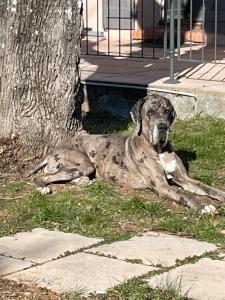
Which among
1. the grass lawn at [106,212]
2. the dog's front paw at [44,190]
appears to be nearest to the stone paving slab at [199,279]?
the grass lawn at [106,212]

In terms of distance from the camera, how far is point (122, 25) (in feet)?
52.9

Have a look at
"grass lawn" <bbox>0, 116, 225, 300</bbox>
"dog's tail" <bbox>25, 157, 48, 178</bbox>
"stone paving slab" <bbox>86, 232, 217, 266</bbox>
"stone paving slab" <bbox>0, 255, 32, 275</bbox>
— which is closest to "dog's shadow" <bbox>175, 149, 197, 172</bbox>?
"grass lawn" <bbox>0, 116, 225, 300</bbox>

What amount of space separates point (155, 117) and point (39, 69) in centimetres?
137

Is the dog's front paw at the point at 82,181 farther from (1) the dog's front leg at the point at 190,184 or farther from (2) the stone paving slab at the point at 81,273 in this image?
(2) the stone paving slab at the point at 81,273

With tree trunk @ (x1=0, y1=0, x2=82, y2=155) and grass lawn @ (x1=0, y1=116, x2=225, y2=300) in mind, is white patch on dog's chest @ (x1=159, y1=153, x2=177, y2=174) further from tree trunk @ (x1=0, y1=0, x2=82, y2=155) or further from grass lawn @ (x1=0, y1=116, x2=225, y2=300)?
tree trunk @ (x1=0, y1=0, x2=82, y2=155)

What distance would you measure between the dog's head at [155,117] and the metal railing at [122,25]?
7.20 m

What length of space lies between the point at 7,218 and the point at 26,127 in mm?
1547

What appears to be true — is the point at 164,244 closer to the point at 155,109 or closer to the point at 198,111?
the point at 155,109

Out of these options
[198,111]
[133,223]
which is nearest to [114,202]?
[133,223]

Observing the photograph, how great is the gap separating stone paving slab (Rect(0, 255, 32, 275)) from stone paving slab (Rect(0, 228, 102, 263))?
0.25 ft

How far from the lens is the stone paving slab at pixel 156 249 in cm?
610

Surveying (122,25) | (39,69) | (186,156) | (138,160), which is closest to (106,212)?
(138,160)

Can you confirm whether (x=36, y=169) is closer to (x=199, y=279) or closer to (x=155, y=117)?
(x=155, y=117)

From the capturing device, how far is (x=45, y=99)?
857cm
